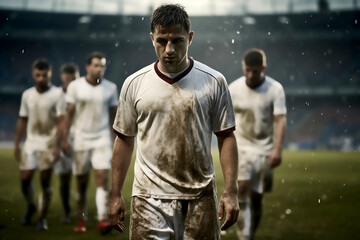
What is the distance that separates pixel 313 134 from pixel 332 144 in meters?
1.64

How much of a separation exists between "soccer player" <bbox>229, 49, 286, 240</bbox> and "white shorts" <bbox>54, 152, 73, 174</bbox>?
266 cm

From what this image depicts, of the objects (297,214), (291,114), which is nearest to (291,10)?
(291,114)

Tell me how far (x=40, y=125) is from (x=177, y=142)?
5.32 meters

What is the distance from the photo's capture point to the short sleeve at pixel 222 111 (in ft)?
10.2

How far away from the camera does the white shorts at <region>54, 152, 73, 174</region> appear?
8242 mm

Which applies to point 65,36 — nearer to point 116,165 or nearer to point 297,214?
point 297,214

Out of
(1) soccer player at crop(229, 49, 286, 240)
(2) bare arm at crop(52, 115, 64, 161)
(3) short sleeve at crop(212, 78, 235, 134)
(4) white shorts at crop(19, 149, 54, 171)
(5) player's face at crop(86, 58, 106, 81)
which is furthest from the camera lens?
(4) white shorts at crop(19, 149, 54, 171)

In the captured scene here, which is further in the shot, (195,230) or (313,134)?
(313,134)

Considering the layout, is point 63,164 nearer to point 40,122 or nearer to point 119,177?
point 40,122

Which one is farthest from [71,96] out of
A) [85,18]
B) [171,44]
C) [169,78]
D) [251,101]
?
[85,18]

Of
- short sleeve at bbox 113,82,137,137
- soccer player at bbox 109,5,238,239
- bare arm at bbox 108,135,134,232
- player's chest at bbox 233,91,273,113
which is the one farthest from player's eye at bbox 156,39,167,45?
player's chest at bbox 233,91,273,113

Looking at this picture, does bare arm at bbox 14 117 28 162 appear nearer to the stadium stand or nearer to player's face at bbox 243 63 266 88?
player's face at bbox 243 63 266 88

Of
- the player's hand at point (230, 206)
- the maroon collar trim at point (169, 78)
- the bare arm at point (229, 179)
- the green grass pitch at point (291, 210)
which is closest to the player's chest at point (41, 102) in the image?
the green grass pitch at point (291, 210)

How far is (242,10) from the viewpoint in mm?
44406
